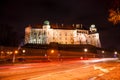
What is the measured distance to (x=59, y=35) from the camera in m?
156

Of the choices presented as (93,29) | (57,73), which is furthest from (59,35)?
(57,73)

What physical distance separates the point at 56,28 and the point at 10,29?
5647cm

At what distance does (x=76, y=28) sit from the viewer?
6575 inches

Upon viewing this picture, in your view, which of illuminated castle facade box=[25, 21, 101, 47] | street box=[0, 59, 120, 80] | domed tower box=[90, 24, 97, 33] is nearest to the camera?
street box=[0, 59, 120, 80]

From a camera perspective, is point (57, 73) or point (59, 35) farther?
point (59, 35)

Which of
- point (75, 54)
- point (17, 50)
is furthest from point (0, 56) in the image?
point (75, 54)

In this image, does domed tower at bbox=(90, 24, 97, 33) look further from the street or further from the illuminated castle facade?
the street

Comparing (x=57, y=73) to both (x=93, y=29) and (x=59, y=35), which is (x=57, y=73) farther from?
(x=93, y=29)

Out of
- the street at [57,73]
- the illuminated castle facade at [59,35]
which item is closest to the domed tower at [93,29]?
the illuminated castle facade at [59,35]

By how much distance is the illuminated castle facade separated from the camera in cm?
14312

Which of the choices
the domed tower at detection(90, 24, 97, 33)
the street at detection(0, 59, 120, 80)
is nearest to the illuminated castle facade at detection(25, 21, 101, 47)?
the domed tower at detection(90, 24, 97, 33)

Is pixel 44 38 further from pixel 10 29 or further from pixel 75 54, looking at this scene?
pixel 75 54

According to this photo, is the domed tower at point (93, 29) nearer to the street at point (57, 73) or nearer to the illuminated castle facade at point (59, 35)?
the illuminated castle facade at point (59, 35)

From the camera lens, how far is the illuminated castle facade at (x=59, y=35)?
143125 mm
